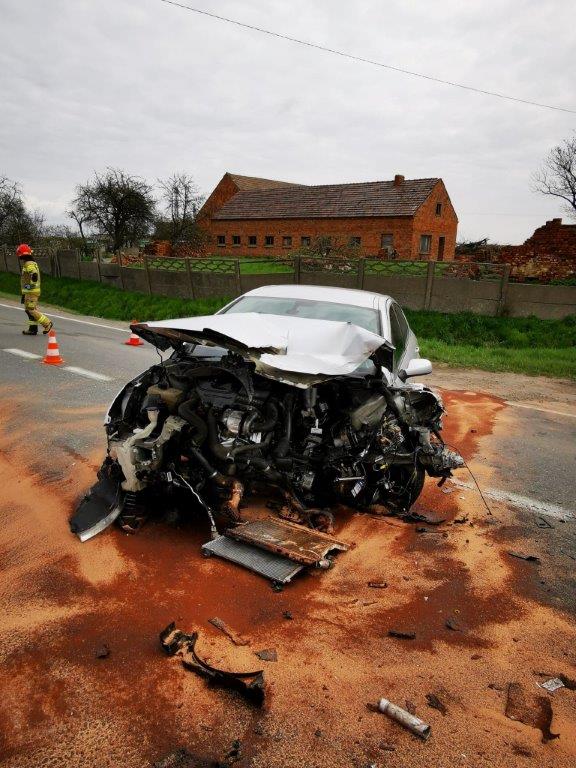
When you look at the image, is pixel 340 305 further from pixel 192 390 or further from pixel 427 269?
pixel 427 269

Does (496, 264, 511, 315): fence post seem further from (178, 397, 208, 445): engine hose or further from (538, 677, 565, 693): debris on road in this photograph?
(538, 677, 565, 693): debris on road

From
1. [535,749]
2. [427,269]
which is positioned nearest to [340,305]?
[535,749]

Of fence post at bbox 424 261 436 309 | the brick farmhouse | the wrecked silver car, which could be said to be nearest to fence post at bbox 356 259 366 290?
fence post at bbox 424 261 436 309

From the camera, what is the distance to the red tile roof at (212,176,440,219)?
1264 inches

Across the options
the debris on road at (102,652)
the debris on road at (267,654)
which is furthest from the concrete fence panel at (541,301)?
the debris on road at (102,652)

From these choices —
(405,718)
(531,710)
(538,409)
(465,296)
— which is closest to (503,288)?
(465,296)

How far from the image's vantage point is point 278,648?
2814 millimetres

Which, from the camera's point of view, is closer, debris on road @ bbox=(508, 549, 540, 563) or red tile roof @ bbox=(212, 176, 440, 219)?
debris on road @ bbox=(508, 549, 540, 563)

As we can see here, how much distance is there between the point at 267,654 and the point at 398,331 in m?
3.91

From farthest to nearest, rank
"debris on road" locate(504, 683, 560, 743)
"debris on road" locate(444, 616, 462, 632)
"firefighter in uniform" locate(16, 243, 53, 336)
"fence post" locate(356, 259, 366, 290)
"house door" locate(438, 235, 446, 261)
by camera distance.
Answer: "house door" locate(438, 235, 446, 261) → "fence post" locate(356, 259, 366, 290) → "firefighter in uniform" locate(16, 243, 53, 336) → "debris on road" locate(444, 616, 462, 632) → "debris on road" locate(504, 683, 560, 743)

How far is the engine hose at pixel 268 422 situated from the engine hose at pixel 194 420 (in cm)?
36

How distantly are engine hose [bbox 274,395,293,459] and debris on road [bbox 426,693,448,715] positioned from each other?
1.76 meters

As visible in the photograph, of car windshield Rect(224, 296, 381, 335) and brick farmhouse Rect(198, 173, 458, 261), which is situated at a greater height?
brick farmhouse Rect(198, 173, 458, 261)

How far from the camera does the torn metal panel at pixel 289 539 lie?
350 centimetres
